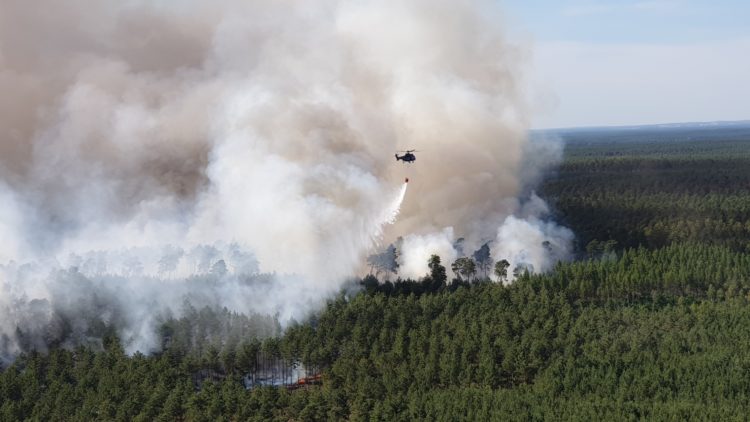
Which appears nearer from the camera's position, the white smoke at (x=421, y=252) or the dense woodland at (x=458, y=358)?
the dense woodland at (x=458, y=358)

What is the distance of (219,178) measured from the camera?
87.3m

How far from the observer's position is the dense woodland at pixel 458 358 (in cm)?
4806

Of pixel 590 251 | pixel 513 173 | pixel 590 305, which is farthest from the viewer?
pixel 513 173

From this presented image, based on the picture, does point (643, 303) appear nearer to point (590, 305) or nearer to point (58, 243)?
point (590, 305)

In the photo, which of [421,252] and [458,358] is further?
[421,252]

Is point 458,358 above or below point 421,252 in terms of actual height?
below

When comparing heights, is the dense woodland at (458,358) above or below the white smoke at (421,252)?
below

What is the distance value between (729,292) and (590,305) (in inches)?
454

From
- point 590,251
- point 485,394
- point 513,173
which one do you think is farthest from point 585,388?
point 513,173

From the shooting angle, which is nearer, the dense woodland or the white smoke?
the dense woodland

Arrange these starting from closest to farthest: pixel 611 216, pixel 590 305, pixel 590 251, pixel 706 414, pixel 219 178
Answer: pixel 706 414 → pixel 590 305 → pixel 219 178 → pixel 590 251 → pixel 611 216

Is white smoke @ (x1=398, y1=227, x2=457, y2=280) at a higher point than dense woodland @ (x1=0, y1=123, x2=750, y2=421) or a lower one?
higher

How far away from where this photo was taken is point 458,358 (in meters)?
54.6

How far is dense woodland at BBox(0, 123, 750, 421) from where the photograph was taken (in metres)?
48.1
